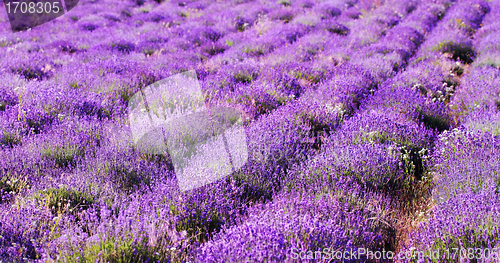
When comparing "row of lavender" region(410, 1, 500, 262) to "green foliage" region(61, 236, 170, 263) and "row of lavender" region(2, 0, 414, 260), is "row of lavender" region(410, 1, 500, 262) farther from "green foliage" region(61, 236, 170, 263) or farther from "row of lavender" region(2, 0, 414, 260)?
"green foliage" region(61, 236, 170, 263)

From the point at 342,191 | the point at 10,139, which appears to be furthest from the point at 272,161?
the point at 10,139

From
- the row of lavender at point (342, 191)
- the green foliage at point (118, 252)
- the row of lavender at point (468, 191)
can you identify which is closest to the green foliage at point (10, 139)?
the green foliage at point (118, 252)

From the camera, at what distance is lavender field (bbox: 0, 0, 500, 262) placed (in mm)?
1833

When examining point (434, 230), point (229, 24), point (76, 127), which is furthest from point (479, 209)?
point (229, 24)

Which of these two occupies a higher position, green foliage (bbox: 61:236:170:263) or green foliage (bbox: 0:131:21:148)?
green foliage (bbox: 61:236:170:263)

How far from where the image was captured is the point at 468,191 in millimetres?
2234

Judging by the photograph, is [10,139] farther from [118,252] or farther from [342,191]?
[342,191]

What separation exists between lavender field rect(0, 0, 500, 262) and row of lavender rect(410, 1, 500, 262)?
0.01 m

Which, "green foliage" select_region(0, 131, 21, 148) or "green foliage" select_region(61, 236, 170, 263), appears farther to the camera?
"green foliage" select_region(0, 131, 21, 148)

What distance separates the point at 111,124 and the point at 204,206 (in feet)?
5.39

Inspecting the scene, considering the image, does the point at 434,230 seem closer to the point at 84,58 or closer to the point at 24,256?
the point at 24,256

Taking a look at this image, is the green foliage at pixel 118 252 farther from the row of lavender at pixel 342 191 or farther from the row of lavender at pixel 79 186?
the row of lavender at pixel 342 191

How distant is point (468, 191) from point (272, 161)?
4.67 ft

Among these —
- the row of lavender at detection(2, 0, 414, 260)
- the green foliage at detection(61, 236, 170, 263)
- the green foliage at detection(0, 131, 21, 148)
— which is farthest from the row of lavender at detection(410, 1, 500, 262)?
the green foliage at detection(0, 131, 21, 148)
